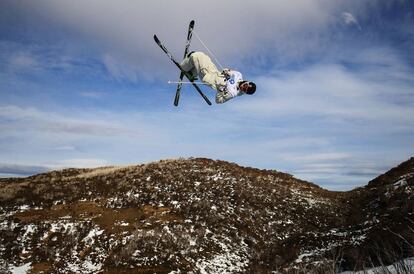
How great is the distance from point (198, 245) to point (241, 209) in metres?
5.55

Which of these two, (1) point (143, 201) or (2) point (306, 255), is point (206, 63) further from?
(1) point (143, 201)

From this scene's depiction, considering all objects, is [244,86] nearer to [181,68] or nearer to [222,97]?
[222,97]

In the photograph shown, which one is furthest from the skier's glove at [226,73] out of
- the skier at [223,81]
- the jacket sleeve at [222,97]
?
the jacket sleeve at [222,97]

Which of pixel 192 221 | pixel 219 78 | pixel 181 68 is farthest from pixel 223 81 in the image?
pixel 192 221

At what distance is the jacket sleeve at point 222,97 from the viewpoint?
12.5 m

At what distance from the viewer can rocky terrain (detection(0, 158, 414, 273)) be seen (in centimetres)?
1903

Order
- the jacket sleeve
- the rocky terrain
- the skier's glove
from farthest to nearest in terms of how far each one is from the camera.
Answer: the rocky terrain, the skier's glove, the jacket sleeve

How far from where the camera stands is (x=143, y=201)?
2562 cm

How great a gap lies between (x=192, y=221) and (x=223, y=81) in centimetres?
1267

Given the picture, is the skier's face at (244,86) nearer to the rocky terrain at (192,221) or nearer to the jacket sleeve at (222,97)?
the jacket sleeve at (222,97)

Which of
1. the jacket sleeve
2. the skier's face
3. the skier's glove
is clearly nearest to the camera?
the skier's face

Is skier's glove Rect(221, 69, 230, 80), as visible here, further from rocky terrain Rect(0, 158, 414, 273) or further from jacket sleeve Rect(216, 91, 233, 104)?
rocky terrain Rect(0, 158, 414, 273)

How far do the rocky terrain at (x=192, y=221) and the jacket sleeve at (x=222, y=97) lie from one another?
6943 millimetres

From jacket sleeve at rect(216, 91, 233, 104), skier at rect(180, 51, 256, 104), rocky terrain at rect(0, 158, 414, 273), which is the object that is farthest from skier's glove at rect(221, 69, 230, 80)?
rocky terrain at rect(0, 158, 414, 273)
